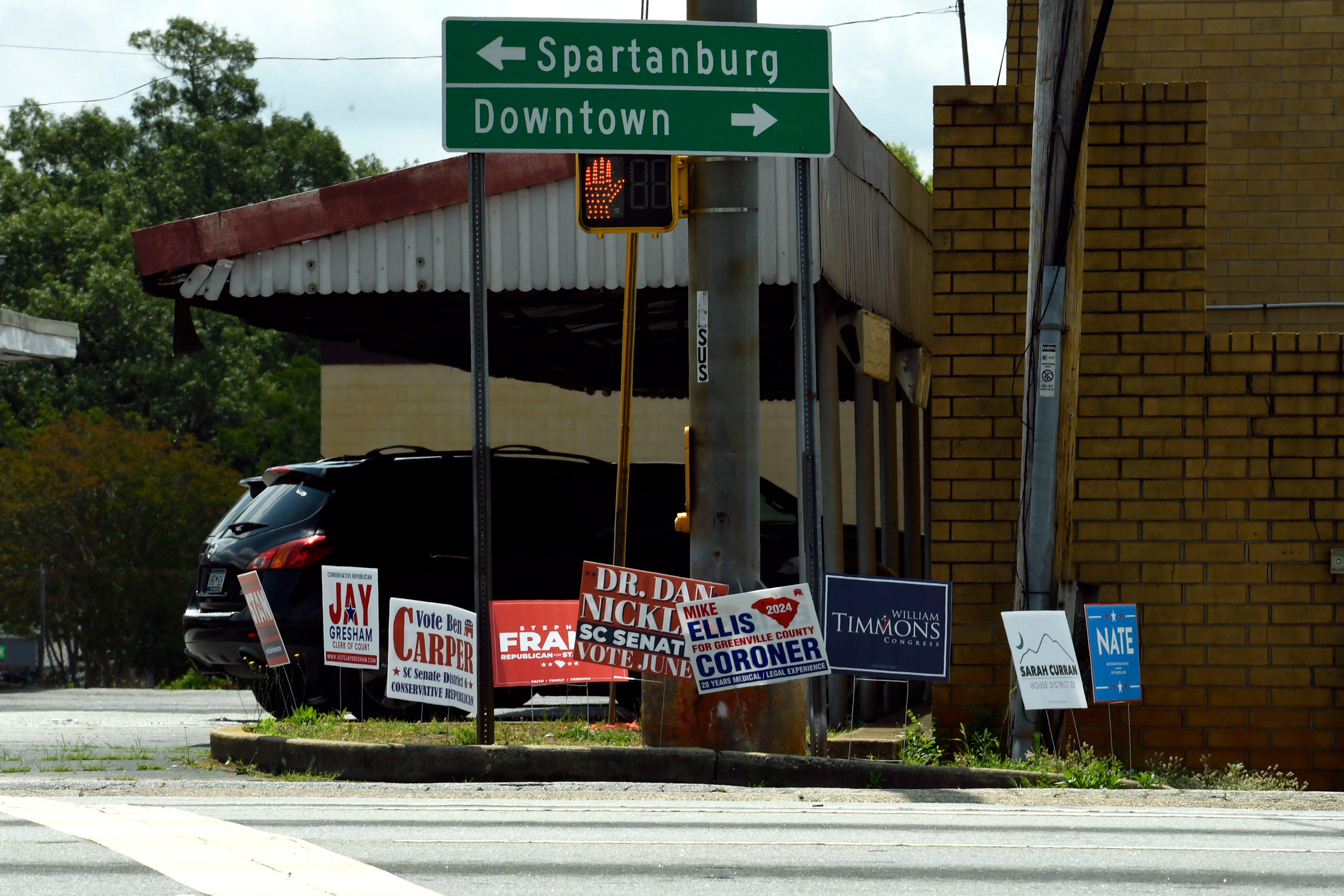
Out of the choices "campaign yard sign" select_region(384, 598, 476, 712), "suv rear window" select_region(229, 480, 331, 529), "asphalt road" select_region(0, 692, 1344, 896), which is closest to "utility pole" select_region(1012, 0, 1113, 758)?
"asphalt road" select_region(0, 692, 1344, 896)

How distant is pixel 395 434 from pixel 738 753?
71.9 feet

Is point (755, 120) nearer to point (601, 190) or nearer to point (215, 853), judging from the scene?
point (601, 190)

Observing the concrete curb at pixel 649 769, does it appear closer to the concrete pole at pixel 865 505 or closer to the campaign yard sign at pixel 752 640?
the campaign yard sign at pixel 752 640

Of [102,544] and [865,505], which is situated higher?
[865,505]

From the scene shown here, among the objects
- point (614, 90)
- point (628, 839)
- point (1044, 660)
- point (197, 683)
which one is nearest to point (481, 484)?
point (614, 90)

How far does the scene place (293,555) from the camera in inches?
408

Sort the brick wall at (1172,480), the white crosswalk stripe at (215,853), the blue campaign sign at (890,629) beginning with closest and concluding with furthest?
the white crosswalk stripe at (215,853) < the blue campaign sign at (890,629) < the brick wall at (1172,480)

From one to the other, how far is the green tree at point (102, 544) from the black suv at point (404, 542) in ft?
59.1

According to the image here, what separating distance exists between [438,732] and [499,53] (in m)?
3.79

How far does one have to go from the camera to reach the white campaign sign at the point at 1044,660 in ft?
27.7

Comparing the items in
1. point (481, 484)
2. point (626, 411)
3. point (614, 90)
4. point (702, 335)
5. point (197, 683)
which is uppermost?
point (614, 90)

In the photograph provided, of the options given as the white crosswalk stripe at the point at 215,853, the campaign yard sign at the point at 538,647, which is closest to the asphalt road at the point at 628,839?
the white crosswalk stripe at the point at 215,853

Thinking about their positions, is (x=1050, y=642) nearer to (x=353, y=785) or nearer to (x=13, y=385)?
(x=353, y=785)

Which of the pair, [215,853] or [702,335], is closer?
[215,853]
